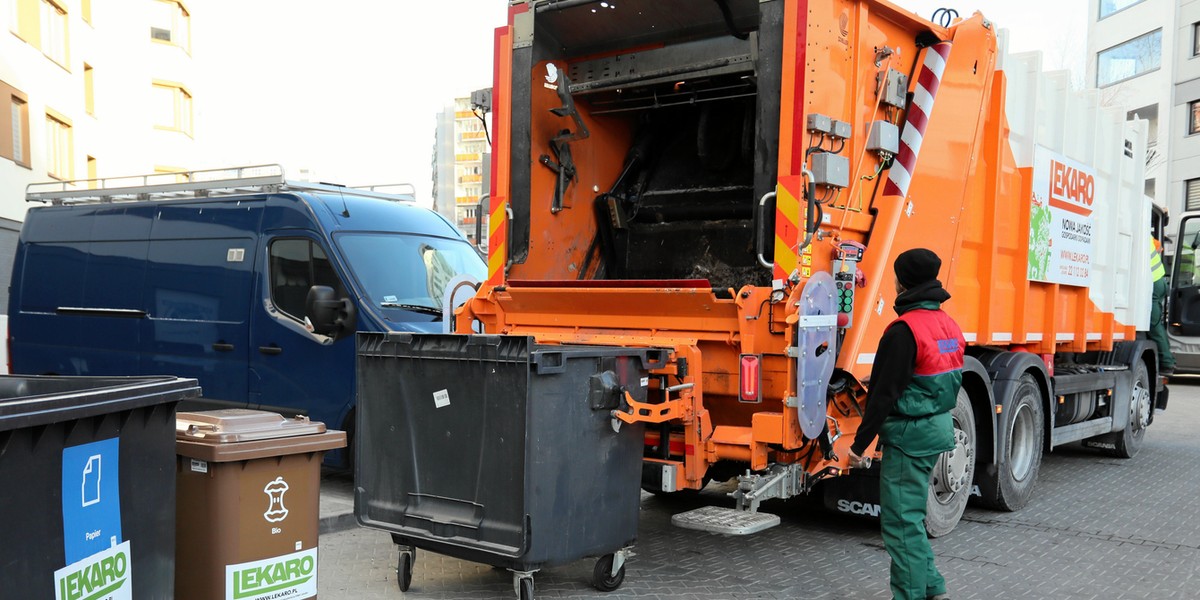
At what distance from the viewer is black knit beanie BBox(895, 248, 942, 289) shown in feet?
13.6

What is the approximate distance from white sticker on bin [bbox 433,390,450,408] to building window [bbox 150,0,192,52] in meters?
29.0

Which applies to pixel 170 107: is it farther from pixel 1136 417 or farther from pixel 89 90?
pixel 1136 417

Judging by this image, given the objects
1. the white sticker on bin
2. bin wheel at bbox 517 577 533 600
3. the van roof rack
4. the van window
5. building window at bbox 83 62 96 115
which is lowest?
bin wheel at bbox 517 577 533 600

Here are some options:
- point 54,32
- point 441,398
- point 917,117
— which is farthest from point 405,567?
point 54,32

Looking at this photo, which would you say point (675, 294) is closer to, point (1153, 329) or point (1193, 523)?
point (1193, 523)

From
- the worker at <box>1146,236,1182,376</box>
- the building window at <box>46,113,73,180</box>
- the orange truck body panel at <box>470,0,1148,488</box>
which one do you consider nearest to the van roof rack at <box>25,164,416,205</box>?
the orange truck body panel at <box>470,0,1148,488</box>

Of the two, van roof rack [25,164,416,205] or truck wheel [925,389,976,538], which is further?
van roof rack [25,164,416,205]

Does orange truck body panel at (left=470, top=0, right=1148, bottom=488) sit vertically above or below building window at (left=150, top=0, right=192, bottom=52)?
below

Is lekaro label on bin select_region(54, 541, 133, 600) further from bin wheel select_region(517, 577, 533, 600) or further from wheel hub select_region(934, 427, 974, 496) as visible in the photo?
wheel hub select_region(934, 427, 974, 496)

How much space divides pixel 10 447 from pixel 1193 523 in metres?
6.61

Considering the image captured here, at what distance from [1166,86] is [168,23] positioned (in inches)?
1186

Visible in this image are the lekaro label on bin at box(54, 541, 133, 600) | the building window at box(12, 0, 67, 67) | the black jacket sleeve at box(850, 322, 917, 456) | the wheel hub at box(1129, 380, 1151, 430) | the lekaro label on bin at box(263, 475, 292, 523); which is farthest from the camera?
the building window at box(12, 0, 67, 67)

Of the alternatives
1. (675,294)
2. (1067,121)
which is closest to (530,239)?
(675,294)

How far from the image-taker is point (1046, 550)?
5.42m
